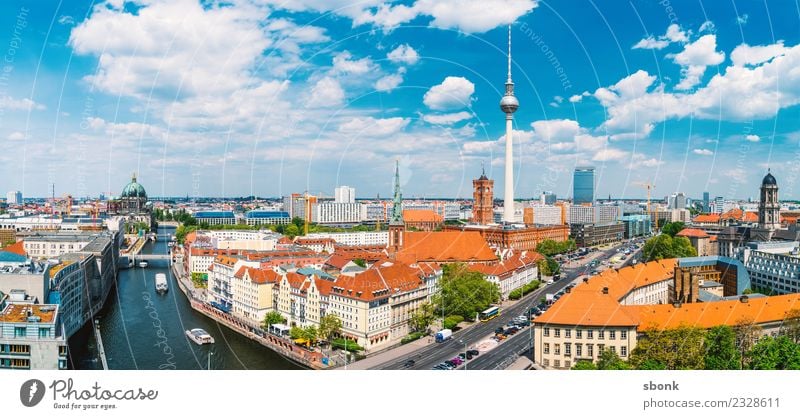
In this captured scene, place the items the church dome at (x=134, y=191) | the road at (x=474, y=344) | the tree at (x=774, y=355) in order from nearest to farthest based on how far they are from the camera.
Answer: the tree at (x=774, y=355)
the road at (x=474, y=344)
the church dome at (x=134, y=191)

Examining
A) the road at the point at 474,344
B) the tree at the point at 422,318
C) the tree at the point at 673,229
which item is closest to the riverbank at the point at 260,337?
the road at the point at 474,344

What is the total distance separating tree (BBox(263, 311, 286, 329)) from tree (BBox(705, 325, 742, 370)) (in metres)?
6.01

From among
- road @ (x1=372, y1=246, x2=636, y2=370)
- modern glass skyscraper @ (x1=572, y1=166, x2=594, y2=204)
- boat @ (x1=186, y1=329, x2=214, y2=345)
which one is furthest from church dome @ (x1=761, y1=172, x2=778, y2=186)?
boat @ (x1=186, y1=329, x2=214, y2=345)

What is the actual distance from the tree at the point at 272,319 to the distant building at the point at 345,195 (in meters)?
19.0

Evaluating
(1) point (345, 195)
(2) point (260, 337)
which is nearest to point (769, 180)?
(2) point (260, 337)

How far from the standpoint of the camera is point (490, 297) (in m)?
10.2

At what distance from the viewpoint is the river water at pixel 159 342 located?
757cm

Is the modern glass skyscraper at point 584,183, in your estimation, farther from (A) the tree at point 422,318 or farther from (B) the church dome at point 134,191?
(B) the church dome at point 134,191

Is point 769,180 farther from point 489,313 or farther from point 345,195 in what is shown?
point 345,195

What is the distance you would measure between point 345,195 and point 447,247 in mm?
14902

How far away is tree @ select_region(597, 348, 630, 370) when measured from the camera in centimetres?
535
